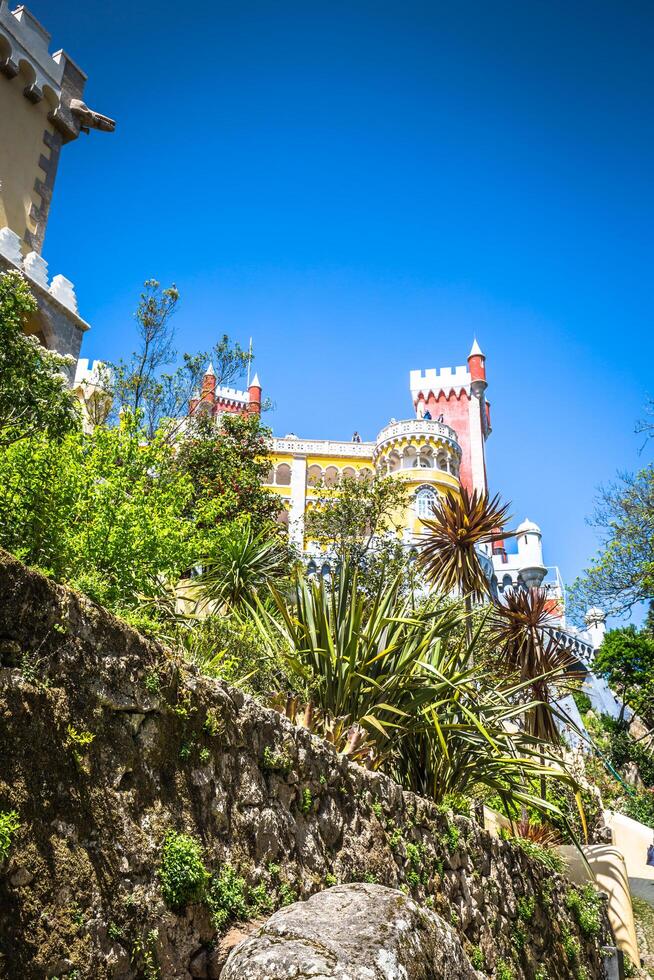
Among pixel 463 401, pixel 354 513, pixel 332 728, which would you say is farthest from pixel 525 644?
pixel 463 401

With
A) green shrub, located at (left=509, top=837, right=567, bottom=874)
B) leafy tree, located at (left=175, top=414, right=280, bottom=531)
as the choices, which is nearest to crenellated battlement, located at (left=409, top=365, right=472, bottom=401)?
leafy tree, located at (left=175, top=414, right=280, bottom=531)

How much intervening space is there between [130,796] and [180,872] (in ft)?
1.90

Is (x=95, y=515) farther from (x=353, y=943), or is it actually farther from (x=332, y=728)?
(x=353, y=943)

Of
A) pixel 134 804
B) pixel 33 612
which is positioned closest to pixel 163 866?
pixel 134 804

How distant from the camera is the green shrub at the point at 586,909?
11.0 meters

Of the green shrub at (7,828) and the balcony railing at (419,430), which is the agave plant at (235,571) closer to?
the green shrub at (7,828)

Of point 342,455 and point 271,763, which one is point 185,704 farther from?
point 342,455

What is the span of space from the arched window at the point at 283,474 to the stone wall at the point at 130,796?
4605cm

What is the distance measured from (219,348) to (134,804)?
16.0 meters

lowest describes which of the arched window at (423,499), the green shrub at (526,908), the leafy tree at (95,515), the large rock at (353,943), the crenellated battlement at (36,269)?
the green shrub at (526,908)

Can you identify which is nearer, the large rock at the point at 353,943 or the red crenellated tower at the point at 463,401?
the large rock at the point at 353,943

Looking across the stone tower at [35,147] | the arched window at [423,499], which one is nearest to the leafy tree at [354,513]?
the stone tower at [35,147]

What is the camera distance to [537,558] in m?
47.9

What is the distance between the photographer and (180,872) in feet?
15.3
